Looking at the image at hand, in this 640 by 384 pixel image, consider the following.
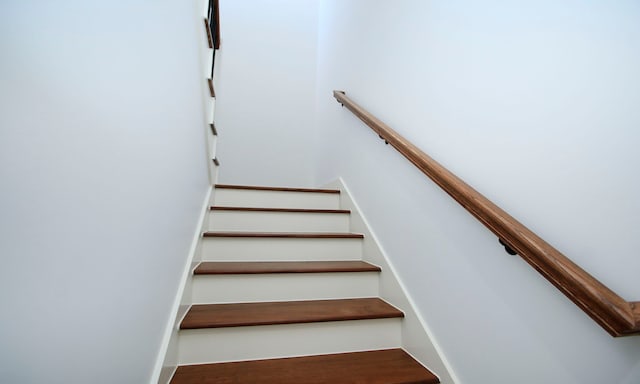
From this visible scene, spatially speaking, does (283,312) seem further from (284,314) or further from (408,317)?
(408,317)

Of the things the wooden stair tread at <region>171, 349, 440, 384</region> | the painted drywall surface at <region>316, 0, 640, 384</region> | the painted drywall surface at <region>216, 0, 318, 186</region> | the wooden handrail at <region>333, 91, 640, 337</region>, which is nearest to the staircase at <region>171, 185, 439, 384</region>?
the wooden stair tread at <region>171, 349, 440, 384</region>

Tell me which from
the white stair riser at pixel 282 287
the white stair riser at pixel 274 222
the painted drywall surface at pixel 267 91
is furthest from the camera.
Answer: the painted drywall surface at pixel 267 91

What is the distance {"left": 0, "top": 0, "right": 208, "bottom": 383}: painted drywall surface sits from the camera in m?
0.37

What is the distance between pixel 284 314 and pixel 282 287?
0.20 meters

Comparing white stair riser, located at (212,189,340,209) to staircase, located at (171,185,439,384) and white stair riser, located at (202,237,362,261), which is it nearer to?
staircase, located at (171,185,439,384)

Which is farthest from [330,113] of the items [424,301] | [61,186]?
[61,186]

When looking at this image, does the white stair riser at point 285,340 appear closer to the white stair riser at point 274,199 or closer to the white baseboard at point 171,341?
the white baseboard at point 171,341

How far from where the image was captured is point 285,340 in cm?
119

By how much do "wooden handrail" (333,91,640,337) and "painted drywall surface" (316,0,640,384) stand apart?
0.06 metres

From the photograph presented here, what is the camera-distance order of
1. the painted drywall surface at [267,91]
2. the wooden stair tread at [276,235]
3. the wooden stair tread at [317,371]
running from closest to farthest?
the wooden stair tread at [317,371] < the wooden stair tread at [276,235] < the painted drywall surface at [267,91]

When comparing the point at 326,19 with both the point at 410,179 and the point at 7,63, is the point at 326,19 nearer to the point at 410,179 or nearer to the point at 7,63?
the point at 410,179

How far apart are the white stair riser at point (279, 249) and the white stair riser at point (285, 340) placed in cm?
53

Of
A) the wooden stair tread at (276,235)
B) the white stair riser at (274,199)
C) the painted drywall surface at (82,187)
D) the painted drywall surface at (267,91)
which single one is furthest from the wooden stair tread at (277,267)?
the painted drywall surface at (267,91)

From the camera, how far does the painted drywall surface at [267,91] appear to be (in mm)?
3135
